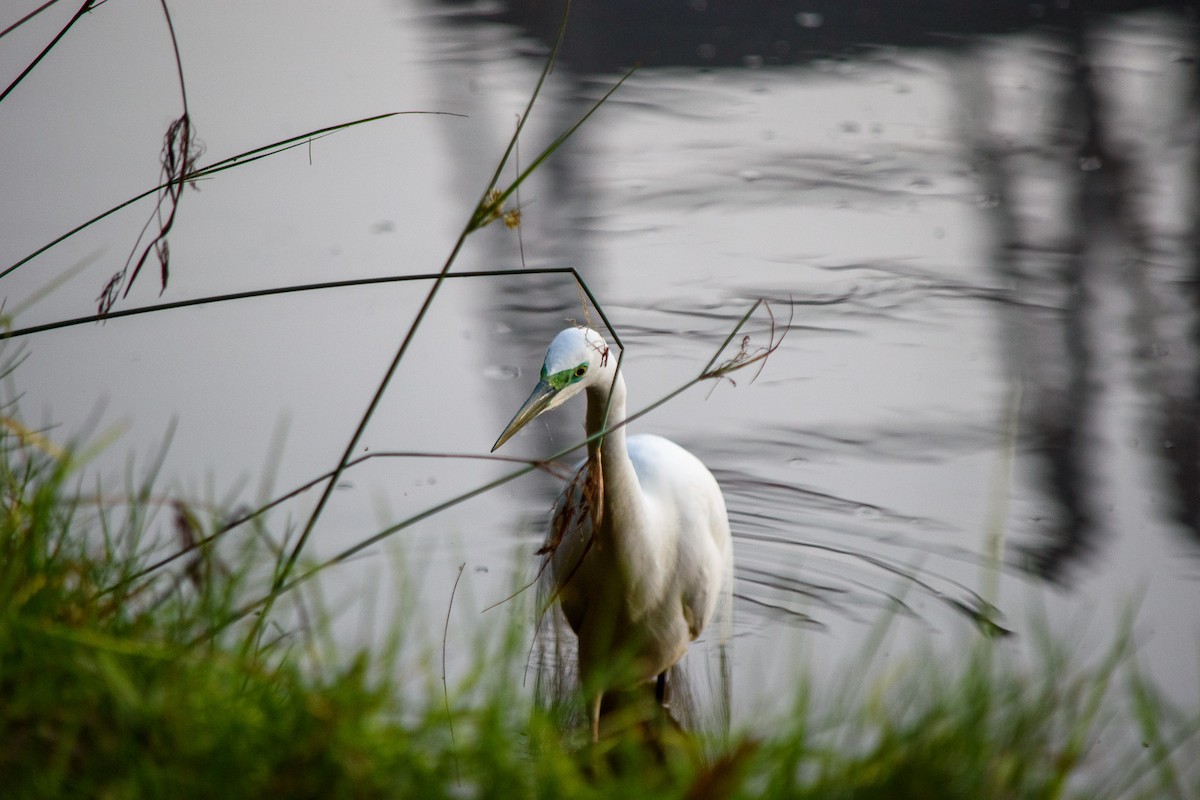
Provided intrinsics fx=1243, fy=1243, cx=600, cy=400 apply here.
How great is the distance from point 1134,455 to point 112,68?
3192 mm

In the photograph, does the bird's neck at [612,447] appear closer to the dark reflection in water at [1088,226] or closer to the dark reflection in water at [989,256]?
the dark reflection in water at [989,256]

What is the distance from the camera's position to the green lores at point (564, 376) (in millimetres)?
1618

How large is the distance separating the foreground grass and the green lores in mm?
723

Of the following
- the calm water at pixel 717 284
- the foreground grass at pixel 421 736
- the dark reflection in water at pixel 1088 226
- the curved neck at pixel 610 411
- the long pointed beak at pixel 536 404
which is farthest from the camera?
the dark reflection in water at pixel 1088 226

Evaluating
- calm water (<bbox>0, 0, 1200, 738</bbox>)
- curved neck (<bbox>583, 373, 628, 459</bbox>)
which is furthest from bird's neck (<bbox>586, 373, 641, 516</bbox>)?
calm water (<bbox>0, 0, 1200, 738</bbox>)

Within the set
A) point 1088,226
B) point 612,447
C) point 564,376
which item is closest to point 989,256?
point 1088,226

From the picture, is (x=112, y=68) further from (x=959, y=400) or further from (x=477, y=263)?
(x=959, y=400)

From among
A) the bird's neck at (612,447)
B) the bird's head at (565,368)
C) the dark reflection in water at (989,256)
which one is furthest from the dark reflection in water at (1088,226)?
the bird's head at (565,368)

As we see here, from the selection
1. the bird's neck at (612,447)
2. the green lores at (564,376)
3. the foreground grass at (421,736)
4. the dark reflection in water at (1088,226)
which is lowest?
the dark reflection in water at (1088,226)

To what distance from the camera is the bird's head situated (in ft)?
5.28

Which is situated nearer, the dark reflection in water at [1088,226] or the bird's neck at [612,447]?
the bird's neck at [612,447]

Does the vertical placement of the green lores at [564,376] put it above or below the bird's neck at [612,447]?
above

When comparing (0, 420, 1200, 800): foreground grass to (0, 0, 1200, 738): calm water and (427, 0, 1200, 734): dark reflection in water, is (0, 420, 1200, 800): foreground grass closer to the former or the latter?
(0, 0, 1200, 738): calm water

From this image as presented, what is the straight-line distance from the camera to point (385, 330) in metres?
2.94
